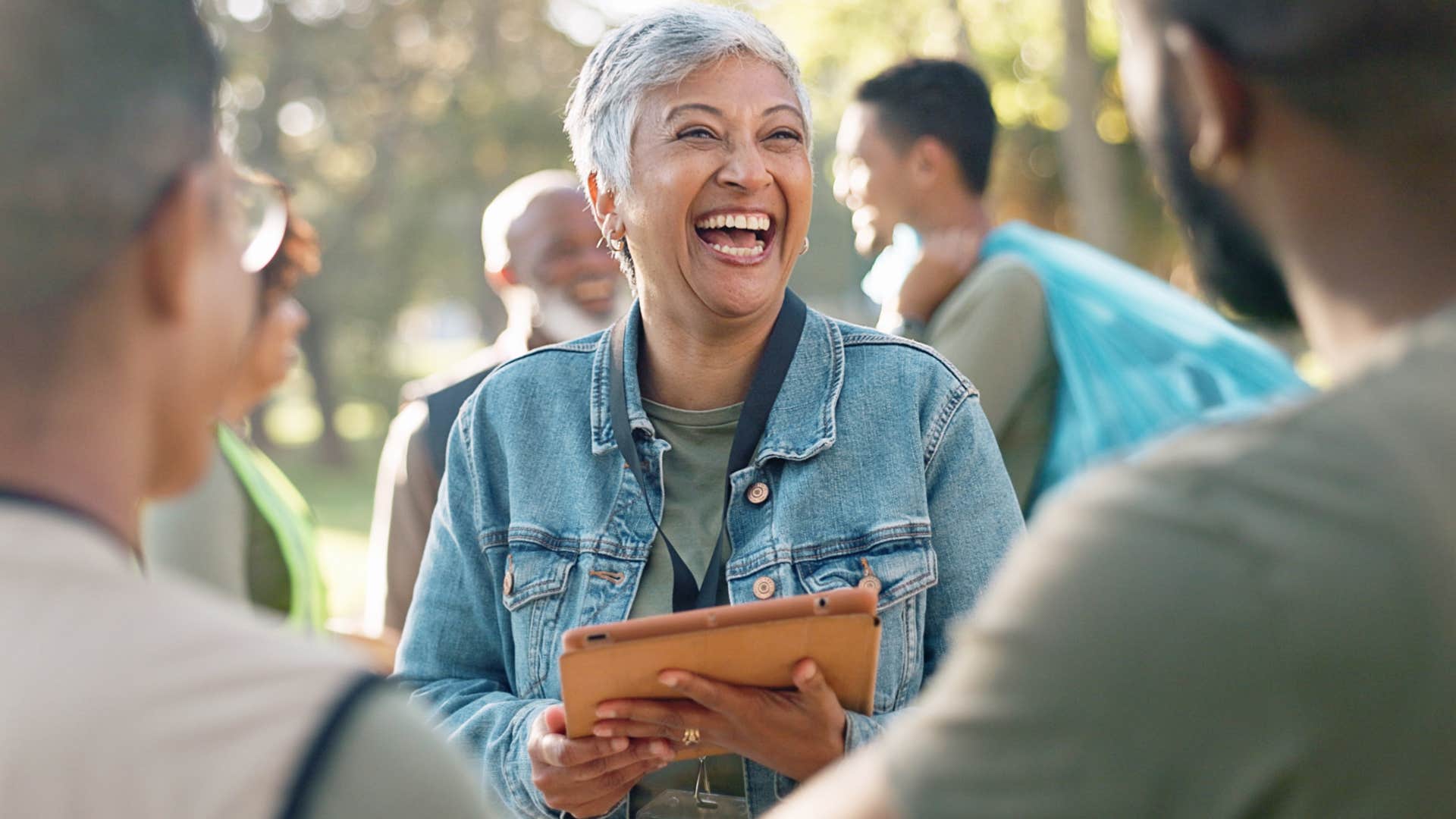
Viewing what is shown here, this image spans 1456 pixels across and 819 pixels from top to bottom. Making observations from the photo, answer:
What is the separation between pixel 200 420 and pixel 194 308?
11 cm

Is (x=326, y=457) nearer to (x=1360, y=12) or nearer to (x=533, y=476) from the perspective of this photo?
(x=533, y=476)

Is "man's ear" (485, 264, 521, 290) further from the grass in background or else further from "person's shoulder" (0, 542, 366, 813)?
"person's shoulder" (0, 542, 366, 813)

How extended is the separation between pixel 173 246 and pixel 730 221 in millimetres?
1732

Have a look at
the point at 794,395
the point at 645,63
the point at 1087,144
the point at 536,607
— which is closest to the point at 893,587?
the point at 794,395

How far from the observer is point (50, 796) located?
998mm

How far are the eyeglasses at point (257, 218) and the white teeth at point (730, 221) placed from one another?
0.83m

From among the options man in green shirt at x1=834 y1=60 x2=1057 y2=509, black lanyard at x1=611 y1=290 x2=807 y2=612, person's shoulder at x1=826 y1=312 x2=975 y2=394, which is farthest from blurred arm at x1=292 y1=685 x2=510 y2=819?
man in green shirt at x1=834 y1=60 x2=1057 y2=509

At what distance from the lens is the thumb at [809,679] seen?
2.13 meters

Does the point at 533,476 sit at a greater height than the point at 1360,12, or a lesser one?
lesser

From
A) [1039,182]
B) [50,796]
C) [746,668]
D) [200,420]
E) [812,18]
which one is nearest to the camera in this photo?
[50,796]

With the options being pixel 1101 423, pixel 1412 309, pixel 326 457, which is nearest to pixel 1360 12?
pixel 1412 309

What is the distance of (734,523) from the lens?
2.51m

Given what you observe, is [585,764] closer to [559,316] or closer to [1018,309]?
[1018,309]

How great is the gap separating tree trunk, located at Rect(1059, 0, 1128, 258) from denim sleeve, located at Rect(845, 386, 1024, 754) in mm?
10619
